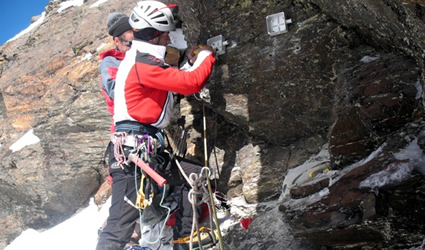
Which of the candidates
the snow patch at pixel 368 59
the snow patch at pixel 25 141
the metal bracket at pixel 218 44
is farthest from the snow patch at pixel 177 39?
the snow patch at pixel 25 141

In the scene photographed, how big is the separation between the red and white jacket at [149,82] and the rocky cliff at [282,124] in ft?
3.41

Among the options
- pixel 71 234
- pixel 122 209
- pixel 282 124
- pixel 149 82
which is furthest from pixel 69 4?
pixel 122 209

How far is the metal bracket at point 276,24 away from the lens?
16.8 ft

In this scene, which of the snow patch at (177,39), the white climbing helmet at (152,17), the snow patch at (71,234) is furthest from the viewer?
the snow patch at (71,234)

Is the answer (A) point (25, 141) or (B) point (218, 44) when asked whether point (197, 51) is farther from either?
(A) point (25, 141)

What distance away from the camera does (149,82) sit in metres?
4.65

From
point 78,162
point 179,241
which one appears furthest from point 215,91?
point 78,162

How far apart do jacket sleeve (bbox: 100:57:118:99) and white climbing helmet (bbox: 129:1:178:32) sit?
0.86 meters

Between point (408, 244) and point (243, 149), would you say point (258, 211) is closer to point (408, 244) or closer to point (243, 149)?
point (243, 149)

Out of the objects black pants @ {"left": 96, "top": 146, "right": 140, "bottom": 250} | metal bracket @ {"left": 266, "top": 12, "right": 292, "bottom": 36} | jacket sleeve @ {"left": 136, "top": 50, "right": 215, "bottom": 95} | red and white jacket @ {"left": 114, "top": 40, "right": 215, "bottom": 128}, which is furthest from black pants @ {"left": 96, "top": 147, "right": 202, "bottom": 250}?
metal bracket @ {"left": 266, "top": 12, "right": 292, "bottom": 36}

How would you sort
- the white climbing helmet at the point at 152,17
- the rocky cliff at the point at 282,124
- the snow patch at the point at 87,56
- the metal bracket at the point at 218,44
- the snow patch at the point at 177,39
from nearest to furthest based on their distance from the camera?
the rocky cliff at the point at 282,124 < the white climbing helmet at the point at 152,17 < the metal bracket at the point at 218,44 < the snow patch at the point at 177,39 < the snow patch at the point at 87,56

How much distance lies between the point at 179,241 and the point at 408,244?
282 cm

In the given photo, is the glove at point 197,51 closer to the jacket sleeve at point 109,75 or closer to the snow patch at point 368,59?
the jacket sleeve at point 109,75

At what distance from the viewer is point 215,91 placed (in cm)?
577
